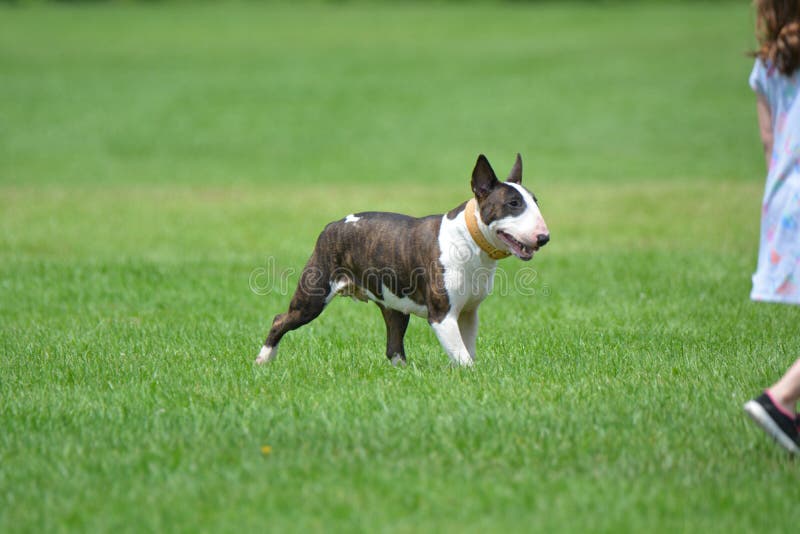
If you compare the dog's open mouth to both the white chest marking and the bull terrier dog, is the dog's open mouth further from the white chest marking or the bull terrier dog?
the white chest marking

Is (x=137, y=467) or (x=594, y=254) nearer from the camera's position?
(x=137, y=467)

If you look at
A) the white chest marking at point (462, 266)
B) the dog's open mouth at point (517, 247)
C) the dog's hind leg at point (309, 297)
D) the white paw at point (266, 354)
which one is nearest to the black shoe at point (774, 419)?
the dog's open mouth at point (517, 247)

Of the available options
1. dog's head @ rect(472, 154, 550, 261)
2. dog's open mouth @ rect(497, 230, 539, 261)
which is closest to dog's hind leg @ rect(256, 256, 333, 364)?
dog's head @ rect(472, 154, 550, 261)

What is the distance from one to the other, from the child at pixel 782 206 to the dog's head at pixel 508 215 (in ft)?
5.32

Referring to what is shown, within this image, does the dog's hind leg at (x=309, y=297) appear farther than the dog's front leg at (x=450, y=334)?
Yes

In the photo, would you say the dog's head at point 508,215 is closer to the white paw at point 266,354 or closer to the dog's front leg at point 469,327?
the dog's front leg at point 469,327

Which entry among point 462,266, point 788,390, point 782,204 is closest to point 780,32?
point 782,204

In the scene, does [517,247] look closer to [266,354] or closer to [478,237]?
[478,237]

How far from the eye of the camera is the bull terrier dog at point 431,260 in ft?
22.5

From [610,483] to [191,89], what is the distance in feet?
114

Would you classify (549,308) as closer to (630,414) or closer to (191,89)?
(630,414)

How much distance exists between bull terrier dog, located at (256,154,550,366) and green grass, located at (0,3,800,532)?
335 mm

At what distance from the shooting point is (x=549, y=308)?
1069cm

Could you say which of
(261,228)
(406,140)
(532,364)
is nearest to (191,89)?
(406,140)
